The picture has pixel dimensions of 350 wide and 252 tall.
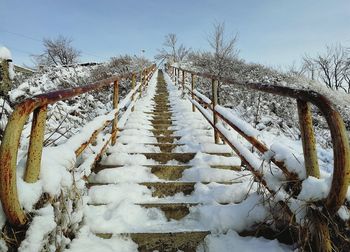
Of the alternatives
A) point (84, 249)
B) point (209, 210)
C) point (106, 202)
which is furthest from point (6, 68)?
point (209, 210)

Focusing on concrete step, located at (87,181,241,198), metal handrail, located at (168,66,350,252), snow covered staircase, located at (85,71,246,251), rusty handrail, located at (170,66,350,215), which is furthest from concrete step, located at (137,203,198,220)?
rusty handrail, located at (170,66,350,215)

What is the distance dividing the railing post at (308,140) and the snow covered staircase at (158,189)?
26.1 inches

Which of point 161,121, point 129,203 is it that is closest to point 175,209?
point 129,203

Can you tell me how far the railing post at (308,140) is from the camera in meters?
1.87

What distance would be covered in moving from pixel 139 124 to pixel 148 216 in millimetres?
3379

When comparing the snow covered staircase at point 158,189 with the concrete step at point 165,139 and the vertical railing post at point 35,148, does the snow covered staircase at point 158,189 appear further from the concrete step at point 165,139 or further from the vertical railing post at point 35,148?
the vertical railing post at point 35,148

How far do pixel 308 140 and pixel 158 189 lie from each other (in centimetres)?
176

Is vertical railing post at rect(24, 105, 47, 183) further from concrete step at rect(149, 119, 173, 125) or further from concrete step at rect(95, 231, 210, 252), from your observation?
concrete step at rect(149, 119, 173, 125)

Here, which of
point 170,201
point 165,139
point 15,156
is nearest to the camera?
point 15,156

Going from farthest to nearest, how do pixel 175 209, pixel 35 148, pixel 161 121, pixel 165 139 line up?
pixel 161 121
pixel 165 139
pixel 175 209
pixel 35 148

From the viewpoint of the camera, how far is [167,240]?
93.4 inches

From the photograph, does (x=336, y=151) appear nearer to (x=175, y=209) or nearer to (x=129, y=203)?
(x=175, y=209)

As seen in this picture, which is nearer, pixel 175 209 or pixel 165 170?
pixel 175 209

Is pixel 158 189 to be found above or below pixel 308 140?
below
